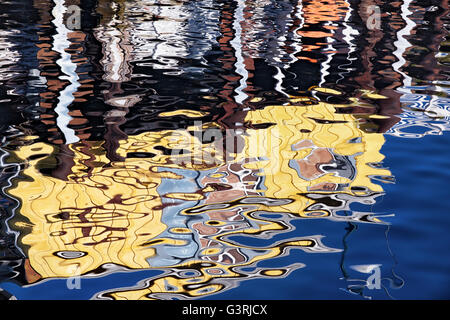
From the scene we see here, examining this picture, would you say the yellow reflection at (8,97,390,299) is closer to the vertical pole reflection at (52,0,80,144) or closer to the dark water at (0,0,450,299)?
the dark water at (0,0,450,299)

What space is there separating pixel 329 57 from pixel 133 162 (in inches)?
147

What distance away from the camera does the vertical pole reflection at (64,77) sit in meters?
4.73

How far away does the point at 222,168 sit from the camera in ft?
13.4

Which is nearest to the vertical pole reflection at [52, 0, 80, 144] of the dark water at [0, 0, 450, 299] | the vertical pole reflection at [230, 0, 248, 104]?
the dark water at [0, 0, 450, 299]

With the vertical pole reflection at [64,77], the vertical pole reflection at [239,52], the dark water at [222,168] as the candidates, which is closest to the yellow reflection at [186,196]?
the dark water at [222,168]

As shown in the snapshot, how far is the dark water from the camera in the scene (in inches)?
112

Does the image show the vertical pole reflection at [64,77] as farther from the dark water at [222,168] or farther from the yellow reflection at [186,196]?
the yellow reflection at [186,196]

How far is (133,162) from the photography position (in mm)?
4141

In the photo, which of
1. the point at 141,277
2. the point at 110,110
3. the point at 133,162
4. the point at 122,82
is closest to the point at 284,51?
the point at 122,82

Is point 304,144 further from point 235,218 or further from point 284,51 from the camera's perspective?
point 284,51

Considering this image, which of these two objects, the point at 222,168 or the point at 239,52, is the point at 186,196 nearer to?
the point at 222,168

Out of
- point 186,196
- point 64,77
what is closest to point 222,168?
point 186,196
